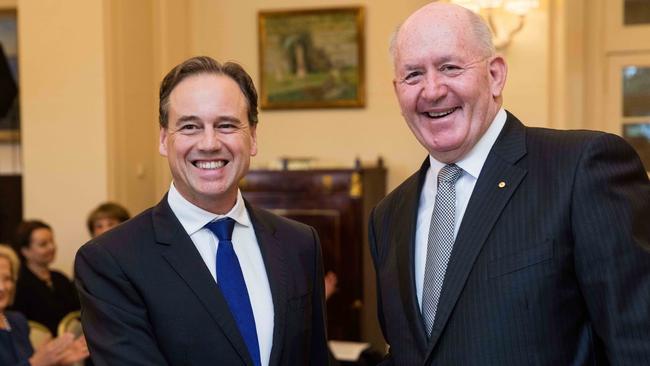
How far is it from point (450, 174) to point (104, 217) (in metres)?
3.96

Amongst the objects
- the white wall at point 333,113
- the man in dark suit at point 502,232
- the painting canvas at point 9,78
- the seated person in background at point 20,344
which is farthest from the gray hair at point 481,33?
the painting canvas at point 9,78

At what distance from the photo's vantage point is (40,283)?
5.24 m

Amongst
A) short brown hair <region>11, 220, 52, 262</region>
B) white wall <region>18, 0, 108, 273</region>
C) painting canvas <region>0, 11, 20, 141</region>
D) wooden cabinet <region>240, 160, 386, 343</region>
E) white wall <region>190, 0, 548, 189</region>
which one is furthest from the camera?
white wall <region>190, 0, 548, 189</region>

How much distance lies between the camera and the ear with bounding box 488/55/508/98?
1.85m

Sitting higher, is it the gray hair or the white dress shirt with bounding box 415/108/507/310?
the gray hair

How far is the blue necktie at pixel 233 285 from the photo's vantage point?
1890 mm

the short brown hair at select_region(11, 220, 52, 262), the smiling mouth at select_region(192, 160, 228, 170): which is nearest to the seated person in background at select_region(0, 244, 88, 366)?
the short brown hair at select_region(11, 220, 52, 262)

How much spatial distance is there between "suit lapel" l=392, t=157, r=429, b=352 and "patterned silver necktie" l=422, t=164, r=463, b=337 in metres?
0.02

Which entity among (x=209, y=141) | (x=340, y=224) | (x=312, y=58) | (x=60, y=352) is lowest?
(x=60, y=352)

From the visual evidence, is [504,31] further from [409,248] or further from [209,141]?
[209,141]

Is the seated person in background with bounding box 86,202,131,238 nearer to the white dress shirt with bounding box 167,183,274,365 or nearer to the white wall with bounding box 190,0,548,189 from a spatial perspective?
the white wall with bounding box 190,0,548,189

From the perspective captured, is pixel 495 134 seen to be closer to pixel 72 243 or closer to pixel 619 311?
pixel 619 311

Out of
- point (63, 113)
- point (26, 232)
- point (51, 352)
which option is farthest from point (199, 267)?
point (63, 113)

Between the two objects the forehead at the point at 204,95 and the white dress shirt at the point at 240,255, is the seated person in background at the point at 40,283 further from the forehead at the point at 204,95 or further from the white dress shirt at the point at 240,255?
the forehead at the point at 204,95
